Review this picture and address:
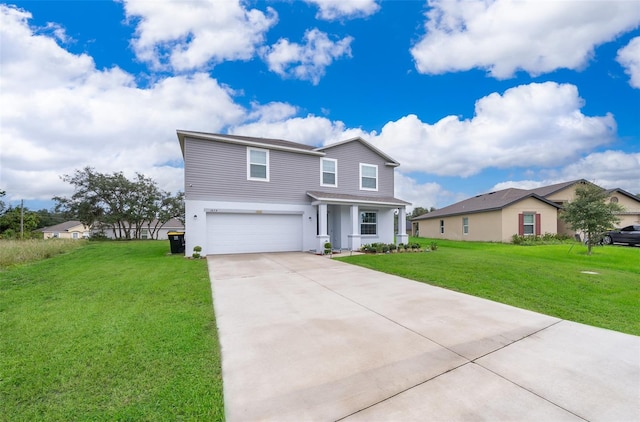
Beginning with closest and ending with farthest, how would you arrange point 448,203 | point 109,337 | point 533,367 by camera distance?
point 533,367
point 109,337
point 448,203

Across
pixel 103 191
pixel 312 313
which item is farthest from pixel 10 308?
pixel 103 191

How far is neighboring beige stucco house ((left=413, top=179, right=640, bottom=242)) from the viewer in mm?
20078

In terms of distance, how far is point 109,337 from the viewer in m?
3.49

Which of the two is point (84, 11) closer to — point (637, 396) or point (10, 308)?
point (10, 308)

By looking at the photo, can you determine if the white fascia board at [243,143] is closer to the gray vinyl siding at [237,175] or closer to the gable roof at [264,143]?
the gable roof at [264,143]

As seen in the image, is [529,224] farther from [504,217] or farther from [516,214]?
[504,217]

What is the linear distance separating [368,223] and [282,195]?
5.38m

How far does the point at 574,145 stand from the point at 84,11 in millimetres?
29942

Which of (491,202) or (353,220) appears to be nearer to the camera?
(353,220)

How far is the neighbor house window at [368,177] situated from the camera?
16266mm

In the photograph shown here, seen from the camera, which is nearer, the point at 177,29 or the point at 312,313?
the point at 312,313

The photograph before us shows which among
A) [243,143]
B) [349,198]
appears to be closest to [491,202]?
[349,198]

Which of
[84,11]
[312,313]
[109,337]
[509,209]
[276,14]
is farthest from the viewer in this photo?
[509,209]

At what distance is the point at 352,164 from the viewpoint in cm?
1603
